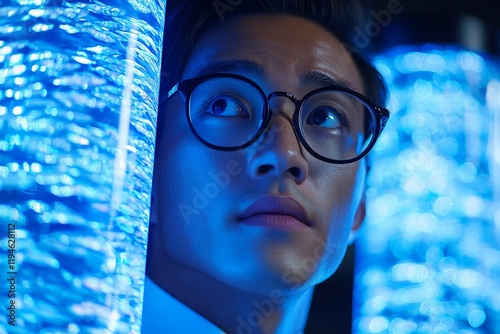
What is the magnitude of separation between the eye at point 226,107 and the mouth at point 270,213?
0.13 metres

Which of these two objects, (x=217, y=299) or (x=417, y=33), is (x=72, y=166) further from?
(x=417, y=33)

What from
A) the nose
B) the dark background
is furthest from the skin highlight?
the dark background

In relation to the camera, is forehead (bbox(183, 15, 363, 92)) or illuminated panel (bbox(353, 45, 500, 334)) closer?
forehead (bbox(183, 15, 363, 92))

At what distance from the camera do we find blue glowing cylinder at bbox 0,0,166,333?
617 millimetres

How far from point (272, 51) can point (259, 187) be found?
0.69ft

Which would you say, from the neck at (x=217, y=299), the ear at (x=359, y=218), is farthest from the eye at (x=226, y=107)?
the ear at (x=359, y=218)

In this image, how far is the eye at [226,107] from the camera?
3.20 ft

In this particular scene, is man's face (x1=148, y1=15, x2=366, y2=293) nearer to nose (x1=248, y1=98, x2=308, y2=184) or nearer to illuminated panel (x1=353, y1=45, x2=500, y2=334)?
nose (x1=248, y1=98, x2=308, y2=184)

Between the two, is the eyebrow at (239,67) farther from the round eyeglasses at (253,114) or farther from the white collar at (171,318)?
the white collar at (171,318)

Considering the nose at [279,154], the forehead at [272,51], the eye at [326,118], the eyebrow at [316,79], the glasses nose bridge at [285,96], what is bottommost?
the nose at [279,154]

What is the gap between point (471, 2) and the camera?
4.81ft

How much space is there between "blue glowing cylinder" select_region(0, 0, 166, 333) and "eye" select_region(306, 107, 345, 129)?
35cm

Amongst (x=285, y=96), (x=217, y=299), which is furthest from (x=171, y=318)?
(x=285, y=96)

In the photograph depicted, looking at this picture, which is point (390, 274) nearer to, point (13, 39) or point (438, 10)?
point (438, 10)
